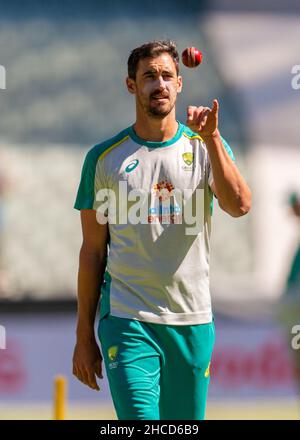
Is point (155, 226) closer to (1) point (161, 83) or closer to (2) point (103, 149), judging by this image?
(2) point (103, 149)

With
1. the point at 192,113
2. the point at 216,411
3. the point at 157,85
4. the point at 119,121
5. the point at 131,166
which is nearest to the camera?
the point at 192,113

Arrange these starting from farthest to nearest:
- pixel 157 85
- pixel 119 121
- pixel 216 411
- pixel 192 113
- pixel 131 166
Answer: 1. pixel 119 121
2. pixel 216 411
3. pixel 131 166
4. pixel 157 85
5. pixel 192 113

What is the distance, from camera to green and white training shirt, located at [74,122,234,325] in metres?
4.94

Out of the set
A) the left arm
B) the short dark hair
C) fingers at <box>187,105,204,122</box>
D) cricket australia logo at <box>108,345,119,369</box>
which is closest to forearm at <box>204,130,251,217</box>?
the left arm

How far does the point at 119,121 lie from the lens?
11047 millimetres

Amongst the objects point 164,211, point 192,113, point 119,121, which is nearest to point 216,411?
point 119,121

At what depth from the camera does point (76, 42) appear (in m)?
11.1

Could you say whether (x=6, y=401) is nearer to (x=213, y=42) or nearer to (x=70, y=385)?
(x=70, y=385)

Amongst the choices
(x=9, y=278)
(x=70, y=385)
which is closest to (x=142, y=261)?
(x=70, y=385)

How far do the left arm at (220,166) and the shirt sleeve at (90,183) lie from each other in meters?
0.55

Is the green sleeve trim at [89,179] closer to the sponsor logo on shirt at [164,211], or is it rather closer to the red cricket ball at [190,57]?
the sponsor logo on shirt at [164,211]

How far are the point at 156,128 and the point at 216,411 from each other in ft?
16.8

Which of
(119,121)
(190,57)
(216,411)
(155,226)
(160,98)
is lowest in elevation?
(216,411)

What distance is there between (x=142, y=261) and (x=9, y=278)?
19.8 ft
